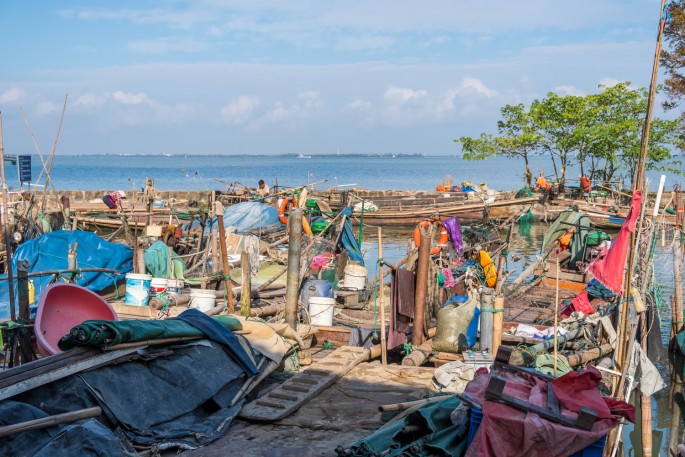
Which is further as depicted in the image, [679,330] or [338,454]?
[679,330]

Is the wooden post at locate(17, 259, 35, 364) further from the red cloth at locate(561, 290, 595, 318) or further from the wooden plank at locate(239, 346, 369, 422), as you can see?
the red cloth at locate(561, 290, 595, 318)

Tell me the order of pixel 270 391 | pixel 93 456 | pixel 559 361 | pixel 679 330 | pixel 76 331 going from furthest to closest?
pixel 679 330
pixel 559 361
pixel 270 391
pixel 76 331
pixel 93 456

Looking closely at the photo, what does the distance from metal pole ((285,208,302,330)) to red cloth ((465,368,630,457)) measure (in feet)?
16.7

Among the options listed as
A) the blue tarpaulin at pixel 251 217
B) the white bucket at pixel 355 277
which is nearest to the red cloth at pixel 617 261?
the white bucket at pixel 355 277

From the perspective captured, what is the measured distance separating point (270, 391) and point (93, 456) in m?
3.14

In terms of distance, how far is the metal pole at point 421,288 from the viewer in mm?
10641

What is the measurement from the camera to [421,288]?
420 inches

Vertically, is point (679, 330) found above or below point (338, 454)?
below

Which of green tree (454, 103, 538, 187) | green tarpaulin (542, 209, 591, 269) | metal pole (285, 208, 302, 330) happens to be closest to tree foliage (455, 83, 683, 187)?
green tree (454, 103, 538, 187)

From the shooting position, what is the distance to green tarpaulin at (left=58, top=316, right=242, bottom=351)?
666 cm

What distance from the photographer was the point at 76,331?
6.66 metres

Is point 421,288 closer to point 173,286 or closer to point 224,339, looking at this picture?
point 224,339

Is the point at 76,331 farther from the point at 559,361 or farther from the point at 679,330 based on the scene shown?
the point at 679,330

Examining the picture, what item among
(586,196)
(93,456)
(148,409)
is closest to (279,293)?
(148,409)
